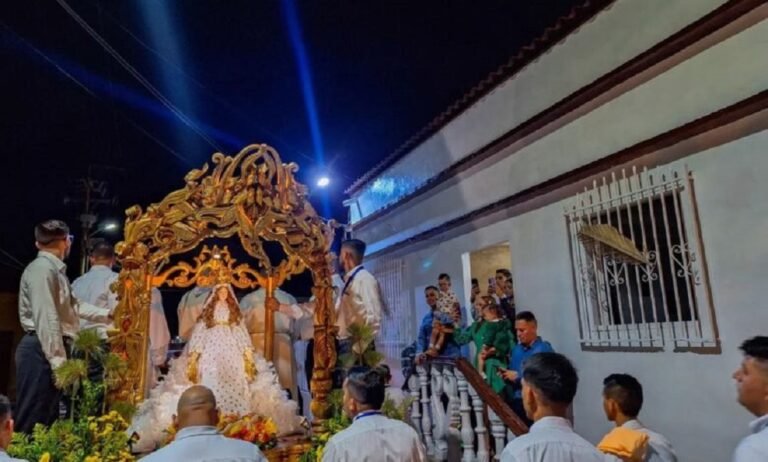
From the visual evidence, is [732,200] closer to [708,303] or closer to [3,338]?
[708,303]

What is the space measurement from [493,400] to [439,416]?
985 mm

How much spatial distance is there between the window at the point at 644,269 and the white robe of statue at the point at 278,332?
304 cm

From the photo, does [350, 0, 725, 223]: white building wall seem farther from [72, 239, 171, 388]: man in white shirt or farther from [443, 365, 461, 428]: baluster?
[72, 239, 171, 388]: man in white shirt

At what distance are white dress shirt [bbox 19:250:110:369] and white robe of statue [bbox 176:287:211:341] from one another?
3.71 ft

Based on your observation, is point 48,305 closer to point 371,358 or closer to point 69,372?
point 69,372

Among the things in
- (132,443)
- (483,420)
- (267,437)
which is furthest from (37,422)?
(483,420)

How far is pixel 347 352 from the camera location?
4.77 meters

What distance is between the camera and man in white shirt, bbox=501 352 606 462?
6.42 feet

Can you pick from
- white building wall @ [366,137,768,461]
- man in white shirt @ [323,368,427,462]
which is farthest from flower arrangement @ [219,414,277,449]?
white building wall @ [366,137,768,461]

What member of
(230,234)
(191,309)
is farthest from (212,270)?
(230,234)

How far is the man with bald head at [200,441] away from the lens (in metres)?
2.06

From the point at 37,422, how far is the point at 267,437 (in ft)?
5.10

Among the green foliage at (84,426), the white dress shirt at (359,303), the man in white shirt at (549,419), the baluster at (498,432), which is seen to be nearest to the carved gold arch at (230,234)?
the green foliage at (84,426)

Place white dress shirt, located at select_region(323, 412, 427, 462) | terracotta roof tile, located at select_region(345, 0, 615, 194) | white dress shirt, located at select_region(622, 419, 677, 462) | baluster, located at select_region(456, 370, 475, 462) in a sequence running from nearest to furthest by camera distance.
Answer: white dress shirt, located at select_region(323, 412, 427, 462), white dress shirt, located at select_region(622, 419, 677, 462), baluster, located at select_region(456, 370, 475, 462), terracotta roof tile, located at select_region(345, 0, 615, 194)
